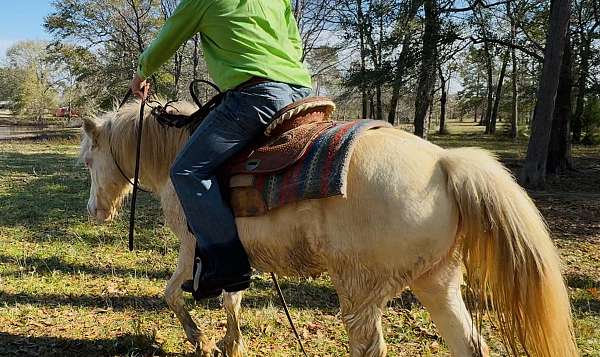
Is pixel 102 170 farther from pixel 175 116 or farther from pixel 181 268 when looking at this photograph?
pixel 181 268

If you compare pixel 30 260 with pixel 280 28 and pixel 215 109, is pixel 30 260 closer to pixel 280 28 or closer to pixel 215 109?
pixel 215 109

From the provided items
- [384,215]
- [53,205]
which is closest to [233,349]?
[384,215]

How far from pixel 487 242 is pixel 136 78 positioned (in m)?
2.37

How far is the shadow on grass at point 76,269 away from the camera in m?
5.18

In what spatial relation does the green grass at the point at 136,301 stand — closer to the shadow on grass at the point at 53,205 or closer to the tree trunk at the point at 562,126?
the shadow on grass at the point at 53,205

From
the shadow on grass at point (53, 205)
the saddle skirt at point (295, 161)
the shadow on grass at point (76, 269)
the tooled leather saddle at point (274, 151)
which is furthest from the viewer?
the shadow on grass at point (53, 205)

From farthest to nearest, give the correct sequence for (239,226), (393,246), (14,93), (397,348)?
(14,93) → (397,348) → (239,226) → (393,246)

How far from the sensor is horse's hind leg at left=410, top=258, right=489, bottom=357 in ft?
8.34

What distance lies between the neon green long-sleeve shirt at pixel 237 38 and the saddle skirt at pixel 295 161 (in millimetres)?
275

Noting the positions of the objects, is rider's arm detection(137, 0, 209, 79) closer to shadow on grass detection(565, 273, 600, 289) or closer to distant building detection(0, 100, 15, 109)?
shadow on grass detection(565, 273, 600, 289)

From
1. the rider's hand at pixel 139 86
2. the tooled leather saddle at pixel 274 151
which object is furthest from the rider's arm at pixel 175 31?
the tooled leather saddle at pixel 274 151

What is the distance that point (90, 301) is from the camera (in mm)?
4449

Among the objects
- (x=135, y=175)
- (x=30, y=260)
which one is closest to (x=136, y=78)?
(x=135, y=175)

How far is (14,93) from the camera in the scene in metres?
55.6
